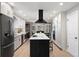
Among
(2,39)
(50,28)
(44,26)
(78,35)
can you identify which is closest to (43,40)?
(78,35)

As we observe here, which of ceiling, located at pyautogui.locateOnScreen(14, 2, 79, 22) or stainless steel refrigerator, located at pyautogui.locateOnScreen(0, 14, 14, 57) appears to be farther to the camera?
ceiling, located at pyautogui.locateOnScreen(14, 2, 79, 22)

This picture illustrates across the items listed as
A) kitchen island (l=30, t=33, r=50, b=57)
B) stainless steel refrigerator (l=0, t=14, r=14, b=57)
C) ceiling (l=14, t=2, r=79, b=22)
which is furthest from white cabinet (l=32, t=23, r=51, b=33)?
stainless steel refrigerator (l=0, t=14, r=14, b=57)

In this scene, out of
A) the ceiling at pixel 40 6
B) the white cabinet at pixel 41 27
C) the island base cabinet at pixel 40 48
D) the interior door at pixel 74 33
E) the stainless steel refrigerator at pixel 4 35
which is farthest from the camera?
the white cabinet at pixel 41 27

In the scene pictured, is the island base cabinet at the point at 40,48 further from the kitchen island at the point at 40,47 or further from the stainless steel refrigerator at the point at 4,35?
the stainless steel refrigerator at the point at 4,35

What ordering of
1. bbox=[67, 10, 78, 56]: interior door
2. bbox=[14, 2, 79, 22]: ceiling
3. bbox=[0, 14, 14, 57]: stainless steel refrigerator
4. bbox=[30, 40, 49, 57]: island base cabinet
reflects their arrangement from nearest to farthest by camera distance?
A: 1. bbox=[0, 14, 14, 57]: stainless steel refrigerator
2. bbox=[14, 2, 79, 22]: ceiling
3. bbox=[30, 40, 49, 57]: island base cabinet
4. bbox=[67, 10, 78, 56]: interior door

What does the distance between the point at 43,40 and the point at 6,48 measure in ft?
4.21

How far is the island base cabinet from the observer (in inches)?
161

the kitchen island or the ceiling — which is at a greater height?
the ceiling

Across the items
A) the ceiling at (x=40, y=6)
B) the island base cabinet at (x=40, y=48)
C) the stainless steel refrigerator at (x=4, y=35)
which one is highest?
the ceiling at (x=40, y=6)

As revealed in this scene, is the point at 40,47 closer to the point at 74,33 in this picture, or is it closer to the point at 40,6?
the point at 74,33

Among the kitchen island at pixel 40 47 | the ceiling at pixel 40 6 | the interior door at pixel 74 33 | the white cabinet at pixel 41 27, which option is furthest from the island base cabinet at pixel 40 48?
the white cabinet at pixel 41 27

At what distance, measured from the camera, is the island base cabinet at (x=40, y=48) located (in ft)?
13.4

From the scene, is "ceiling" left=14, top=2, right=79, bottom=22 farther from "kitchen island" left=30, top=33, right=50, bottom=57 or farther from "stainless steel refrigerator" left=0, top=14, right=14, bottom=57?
"kitchen island" left=30, top=33, right=50, bottom=57

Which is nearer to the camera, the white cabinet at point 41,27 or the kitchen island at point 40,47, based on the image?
the kitchen island at point 40,47
